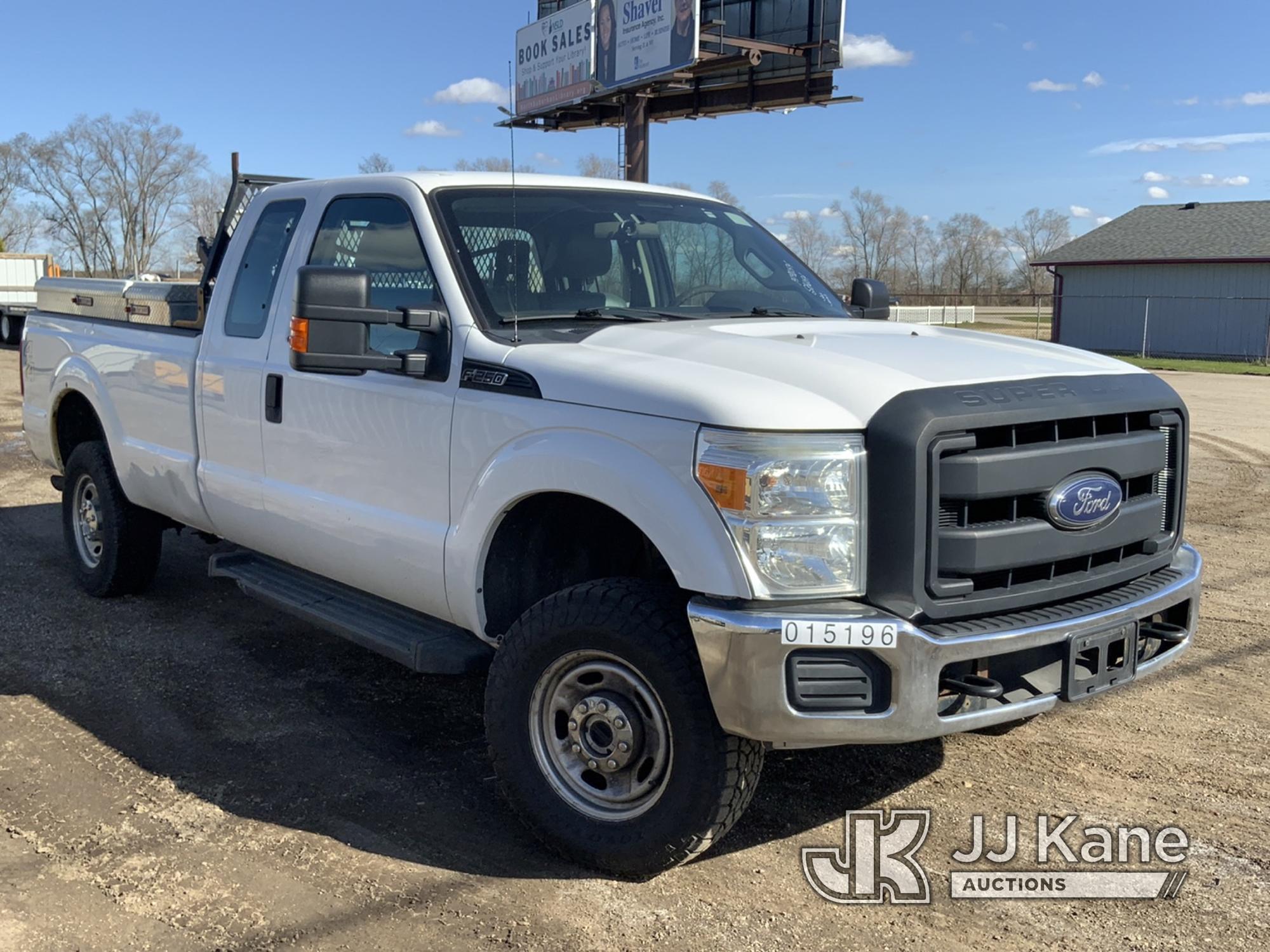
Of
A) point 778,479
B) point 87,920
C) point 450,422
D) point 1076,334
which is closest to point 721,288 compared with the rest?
point 450,422

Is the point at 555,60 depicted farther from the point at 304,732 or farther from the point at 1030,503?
the point at 1030,503

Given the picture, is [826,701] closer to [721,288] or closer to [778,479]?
[778,479]

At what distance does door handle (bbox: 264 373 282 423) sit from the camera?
4773 millimetres

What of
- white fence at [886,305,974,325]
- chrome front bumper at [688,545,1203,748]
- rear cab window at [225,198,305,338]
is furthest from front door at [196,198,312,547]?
white fence at [886,305,974,325]

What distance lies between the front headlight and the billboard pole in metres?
28.3

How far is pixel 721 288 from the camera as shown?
4773 millimetres

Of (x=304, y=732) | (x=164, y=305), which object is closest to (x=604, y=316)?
(x=304, y=732)

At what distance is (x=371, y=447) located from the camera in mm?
4312

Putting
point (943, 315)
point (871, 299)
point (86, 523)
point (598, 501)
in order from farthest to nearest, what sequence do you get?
point (943, 315) → point (86, 523) → point (871, 299) → point (598, 501)

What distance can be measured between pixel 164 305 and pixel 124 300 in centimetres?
52

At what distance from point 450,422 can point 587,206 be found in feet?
4.14

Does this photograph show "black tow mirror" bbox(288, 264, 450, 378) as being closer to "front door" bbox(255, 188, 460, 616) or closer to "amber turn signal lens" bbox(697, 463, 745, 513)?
"front door" bbox(255, 188, 460, 616)

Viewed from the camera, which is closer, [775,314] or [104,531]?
[775,314]

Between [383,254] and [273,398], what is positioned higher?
[383,254]
